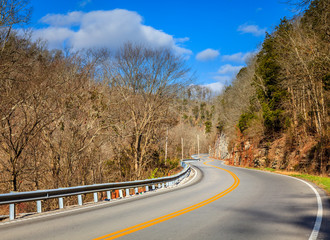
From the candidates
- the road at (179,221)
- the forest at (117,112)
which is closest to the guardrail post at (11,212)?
the road at (179,221)

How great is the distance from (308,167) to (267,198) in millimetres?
15062

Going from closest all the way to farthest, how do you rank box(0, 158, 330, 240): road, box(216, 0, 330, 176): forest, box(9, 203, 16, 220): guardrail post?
1. box(0, 158, 330, 240): road
2. box(9, 203, 16, 220): guardrail post
3. box(216, 0, 330, 176): forest

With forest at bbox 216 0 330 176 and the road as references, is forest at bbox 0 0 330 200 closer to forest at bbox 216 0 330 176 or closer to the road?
forest at bbox 216 0 330 176

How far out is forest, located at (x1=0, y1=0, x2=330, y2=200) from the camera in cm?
1338

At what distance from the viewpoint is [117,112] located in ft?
74.1

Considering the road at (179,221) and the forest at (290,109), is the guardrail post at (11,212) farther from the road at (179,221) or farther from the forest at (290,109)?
the forest at (290,109)

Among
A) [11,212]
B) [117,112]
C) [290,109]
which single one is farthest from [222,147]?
[11,212]

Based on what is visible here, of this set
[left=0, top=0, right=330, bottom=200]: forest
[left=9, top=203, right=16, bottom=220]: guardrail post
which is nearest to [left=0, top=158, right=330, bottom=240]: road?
[left=9, top=203, right=16, bottom=220]: guardrail post

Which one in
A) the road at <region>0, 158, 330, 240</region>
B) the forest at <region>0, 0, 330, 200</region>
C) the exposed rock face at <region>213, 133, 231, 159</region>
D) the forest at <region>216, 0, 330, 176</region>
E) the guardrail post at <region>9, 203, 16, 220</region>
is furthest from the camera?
the exposed rock face at <region>213, 133, 231, 159</region>

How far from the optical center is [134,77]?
950 inches

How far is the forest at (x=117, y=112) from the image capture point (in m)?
13.4

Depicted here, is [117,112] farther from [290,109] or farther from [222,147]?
[222,147]

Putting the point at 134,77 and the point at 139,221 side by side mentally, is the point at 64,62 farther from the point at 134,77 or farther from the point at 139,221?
the point at 139,221

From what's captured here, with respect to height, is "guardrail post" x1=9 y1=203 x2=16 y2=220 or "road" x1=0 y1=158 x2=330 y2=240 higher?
"guardrail post" x1=9 y1=203 x2=16 y2=220
